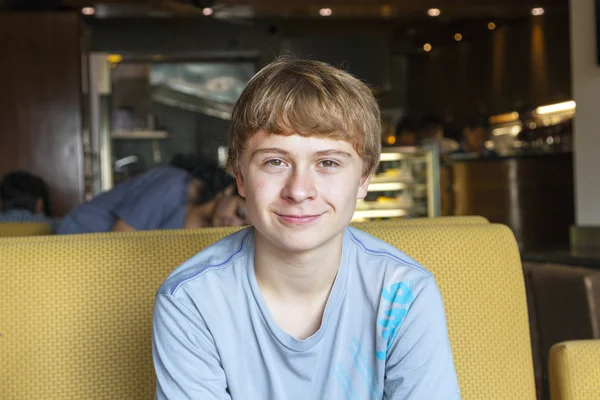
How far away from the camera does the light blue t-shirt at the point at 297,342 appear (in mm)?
1317

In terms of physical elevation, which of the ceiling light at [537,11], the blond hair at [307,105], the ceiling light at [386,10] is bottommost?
the blond hair at [307,105]

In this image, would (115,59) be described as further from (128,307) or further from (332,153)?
(332,153)

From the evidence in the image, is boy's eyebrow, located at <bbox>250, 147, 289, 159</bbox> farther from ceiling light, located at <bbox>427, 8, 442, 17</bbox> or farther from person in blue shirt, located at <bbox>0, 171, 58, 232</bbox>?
ceiling light, located at <bbox>427, 8, 442, 17</bbox>

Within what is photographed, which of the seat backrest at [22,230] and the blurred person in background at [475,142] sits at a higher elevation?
the blurred person in background at [475,142]

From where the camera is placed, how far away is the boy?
1.31 meters

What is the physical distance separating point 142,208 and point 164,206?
84mm

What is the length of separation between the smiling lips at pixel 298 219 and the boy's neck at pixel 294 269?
0.25ft

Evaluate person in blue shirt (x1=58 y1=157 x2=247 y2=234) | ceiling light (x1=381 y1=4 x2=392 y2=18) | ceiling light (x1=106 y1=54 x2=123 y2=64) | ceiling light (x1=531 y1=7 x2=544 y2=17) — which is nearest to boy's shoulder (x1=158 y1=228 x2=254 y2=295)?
person in blue shirt (x1=58 y1=157 x2=247 y2=234)

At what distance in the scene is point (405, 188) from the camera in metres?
6.54

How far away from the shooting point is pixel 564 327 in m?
3.14

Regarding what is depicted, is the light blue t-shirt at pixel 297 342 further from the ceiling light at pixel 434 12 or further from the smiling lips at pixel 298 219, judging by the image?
the ceiling light at pixel 434 12

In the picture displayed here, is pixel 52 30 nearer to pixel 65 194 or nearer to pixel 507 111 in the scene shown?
pixel 65 194

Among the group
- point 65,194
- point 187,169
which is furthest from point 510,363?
point 65,194

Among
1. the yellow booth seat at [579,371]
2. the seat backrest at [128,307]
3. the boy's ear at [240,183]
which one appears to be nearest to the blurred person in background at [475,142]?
the seat backrest at [128,307]
